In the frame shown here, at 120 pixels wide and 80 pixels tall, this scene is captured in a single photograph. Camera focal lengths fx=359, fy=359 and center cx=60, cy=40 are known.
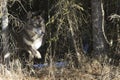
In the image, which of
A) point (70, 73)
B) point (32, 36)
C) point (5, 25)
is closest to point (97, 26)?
point (70, 73)

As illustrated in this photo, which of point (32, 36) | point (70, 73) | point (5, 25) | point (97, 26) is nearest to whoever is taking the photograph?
point (5, 25)

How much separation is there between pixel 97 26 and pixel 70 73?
1328 mm

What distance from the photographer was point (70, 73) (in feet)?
28.5

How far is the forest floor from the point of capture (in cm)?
813

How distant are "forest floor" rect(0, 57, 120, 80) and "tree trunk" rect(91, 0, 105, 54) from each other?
1.29 ft

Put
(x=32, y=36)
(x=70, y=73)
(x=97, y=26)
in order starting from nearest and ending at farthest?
(x=70, y=73) → (x=97, y=26) → (x=32, y=36)

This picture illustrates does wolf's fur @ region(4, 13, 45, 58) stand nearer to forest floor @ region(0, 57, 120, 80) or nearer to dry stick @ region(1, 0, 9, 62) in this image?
dry stick @ region(1, 0, 9, 62)

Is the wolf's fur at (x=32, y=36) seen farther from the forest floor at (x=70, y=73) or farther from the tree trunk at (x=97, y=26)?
the tree trunk at (x=97, y=26)

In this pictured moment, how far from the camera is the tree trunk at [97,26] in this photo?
8.75m

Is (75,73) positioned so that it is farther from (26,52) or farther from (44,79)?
(26,52)

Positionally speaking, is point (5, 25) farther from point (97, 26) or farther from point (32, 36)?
Result: point (97, 26)

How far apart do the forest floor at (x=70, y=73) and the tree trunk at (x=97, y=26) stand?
0.39 metres

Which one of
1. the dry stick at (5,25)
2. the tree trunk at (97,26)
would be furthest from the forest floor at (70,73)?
the dry stick at (5,25)

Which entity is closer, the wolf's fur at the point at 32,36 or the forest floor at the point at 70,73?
the forest floor at the point at 70,73
